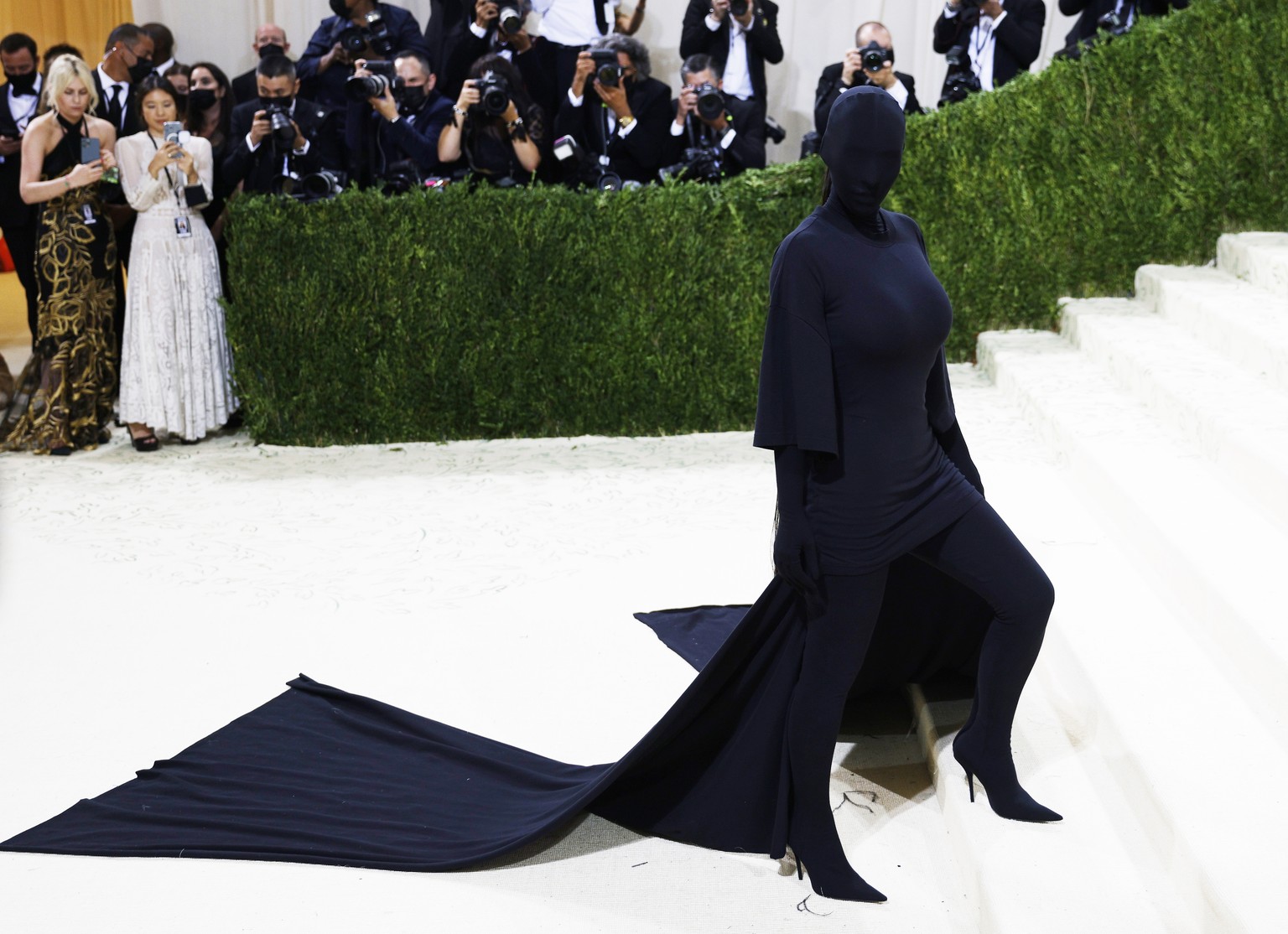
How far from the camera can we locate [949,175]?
6496 millimetres

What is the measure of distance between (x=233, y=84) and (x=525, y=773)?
5.96 metres

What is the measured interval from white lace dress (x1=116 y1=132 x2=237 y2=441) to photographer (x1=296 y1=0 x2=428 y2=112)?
112cm

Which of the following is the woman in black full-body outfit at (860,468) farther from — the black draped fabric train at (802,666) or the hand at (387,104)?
the hand at (387,104)

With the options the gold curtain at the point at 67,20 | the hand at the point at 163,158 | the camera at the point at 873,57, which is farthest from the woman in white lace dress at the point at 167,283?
the gold curtain at the point at 67,20

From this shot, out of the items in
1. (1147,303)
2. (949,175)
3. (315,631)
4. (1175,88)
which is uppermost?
(1175,88)

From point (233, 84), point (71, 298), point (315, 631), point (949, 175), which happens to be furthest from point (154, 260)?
point (949, 175)

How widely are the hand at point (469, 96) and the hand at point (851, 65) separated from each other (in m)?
1.85

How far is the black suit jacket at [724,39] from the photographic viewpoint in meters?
7.75

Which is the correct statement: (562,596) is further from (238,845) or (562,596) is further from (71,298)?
(71,298)

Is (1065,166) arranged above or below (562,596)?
above

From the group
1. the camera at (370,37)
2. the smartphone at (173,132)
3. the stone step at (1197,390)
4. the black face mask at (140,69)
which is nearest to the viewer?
the stone step at (1197,390)

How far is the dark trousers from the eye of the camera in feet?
22.6

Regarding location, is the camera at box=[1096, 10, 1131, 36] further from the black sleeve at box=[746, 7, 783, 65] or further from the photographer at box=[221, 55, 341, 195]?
the photographer at box=[221, 55, 341, 195]

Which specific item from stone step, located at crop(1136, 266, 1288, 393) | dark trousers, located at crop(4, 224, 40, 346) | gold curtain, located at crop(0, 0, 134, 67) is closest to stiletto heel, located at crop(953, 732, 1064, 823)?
stone step, located at crop(1136, 266, 1288, 393)
